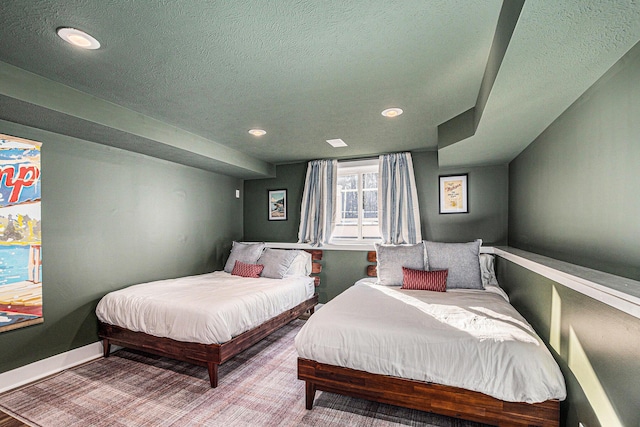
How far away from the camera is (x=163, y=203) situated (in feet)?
12.7

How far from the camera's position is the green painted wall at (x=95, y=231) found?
8.88 ft

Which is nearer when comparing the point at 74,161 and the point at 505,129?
the point at 505,129

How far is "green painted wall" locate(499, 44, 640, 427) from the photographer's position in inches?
47.6

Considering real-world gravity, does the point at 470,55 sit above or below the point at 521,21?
above

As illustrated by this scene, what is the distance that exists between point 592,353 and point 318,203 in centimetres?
369

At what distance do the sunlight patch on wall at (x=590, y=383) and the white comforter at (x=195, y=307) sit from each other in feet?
7.72

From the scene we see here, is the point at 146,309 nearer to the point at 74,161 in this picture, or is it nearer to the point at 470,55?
the point at 74,161

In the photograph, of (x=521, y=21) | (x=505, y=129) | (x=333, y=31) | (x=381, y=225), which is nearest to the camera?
(x=521, y=21)

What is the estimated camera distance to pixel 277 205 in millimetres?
5176

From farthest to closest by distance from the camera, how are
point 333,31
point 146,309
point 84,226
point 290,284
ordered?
point 290,284 → point 84,226 → point 146,309 → point 333,31

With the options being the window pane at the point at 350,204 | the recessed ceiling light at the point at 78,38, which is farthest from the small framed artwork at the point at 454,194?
the recessed ceiling light at the point at 78,38

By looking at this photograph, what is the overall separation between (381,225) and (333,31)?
3.12 m

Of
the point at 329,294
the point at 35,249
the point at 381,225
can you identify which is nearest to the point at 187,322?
the point at 35,249

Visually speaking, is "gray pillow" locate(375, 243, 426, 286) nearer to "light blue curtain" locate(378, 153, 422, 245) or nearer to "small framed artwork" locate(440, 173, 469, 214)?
"light blue curtain" locate(378, 153, 422, 245)
